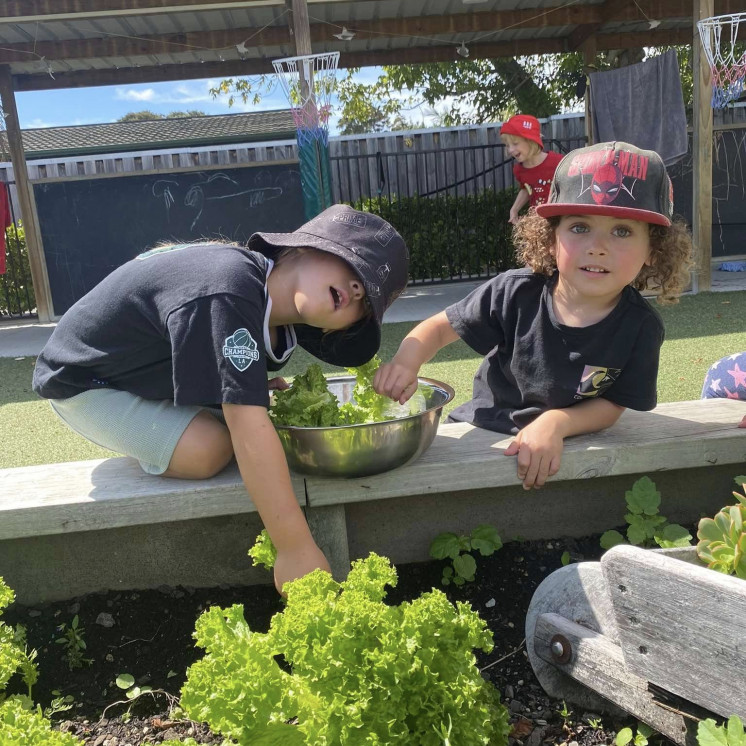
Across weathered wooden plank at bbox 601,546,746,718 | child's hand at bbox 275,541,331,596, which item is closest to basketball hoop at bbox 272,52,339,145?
child's hand at bbox 275,541,331,596

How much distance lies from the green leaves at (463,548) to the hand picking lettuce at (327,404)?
15.7 inches

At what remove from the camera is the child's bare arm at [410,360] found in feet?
7.00

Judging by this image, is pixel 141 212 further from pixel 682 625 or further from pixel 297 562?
pixel 682 625

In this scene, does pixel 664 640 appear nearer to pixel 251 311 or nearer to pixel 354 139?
pixel 251 311

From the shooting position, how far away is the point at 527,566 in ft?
6.96

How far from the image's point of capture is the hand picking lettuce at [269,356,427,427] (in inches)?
76.3

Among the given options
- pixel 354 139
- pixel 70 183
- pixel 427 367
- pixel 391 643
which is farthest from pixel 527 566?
pixel 354 139

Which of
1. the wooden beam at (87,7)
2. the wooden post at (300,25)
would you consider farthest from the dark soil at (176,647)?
the wooden beam at (87,7)

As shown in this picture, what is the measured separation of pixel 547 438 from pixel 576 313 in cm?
44

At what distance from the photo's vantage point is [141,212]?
10758mm

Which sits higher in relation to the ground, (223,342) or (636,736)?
(223,342)

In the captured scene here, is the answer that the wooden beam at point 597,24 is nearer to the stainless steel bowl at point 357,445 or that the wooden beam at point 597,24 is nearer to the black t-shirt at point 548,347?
the black t-shirt at point 548,347

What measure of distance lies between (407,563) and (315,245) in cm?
101

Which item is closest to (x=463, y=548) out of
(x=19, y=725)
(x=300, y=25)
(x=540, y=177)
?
(x=19, y=725)
